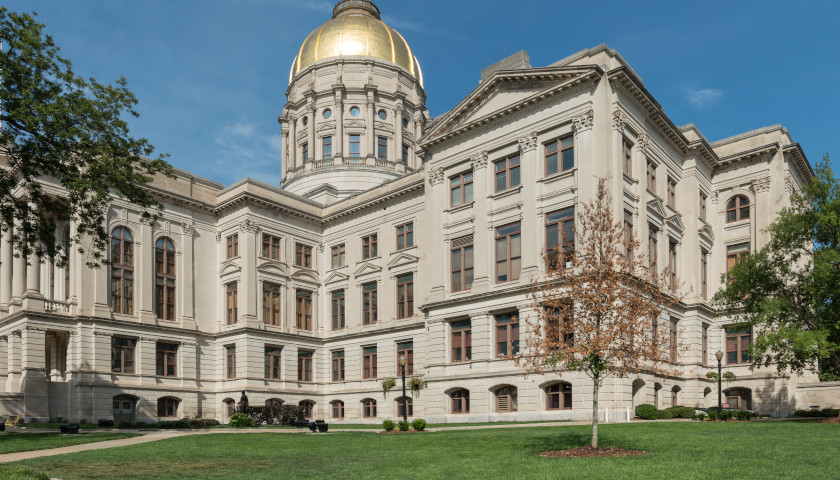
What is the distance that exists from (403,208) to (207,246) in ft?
50.7

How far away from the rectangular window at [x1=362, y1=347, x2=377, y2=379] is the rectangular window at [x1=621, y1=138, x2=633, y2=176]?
75.3 feet

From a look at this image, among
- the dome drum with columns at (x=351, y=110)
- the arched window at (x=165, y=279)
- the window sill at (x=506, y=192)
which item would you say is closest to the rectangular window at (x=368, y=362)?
the arched window at (x=165, y=279)

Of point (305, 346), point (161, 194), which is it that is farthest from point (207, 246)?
point (305, 346)

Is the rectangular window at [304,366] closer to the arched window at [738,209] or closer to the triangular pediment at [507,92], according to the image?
the triangular pediment at [507,92]

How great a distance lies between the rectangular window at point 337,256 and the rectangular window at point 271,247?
4.63 m

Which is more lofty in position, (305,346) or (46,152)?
(46,152)

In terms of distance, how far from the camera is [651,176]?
42.6 m

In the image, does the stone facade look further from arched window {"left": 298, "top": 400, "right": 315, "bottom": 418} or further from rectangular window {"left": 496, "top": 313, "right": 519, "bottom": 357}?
rectangular window {"left": 496, "top": 313, "right": 519, "bottom": 357}

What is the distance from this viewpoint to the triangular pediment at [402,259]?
5041cm

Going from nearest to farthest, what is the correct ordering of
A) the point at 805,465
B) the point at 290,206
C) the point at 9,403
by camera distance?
the point at 805,465
the point at 9,403
the point at 290,206

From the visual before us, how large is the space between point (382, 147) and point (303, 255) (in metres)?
21.0

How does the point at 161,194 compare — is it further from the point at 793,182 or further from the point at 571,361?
the point at 793,182

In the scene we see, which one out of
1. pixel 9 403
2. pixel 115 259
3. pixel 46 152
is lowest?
pixel 9 403

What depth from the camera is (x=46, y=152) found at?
27.5 m
